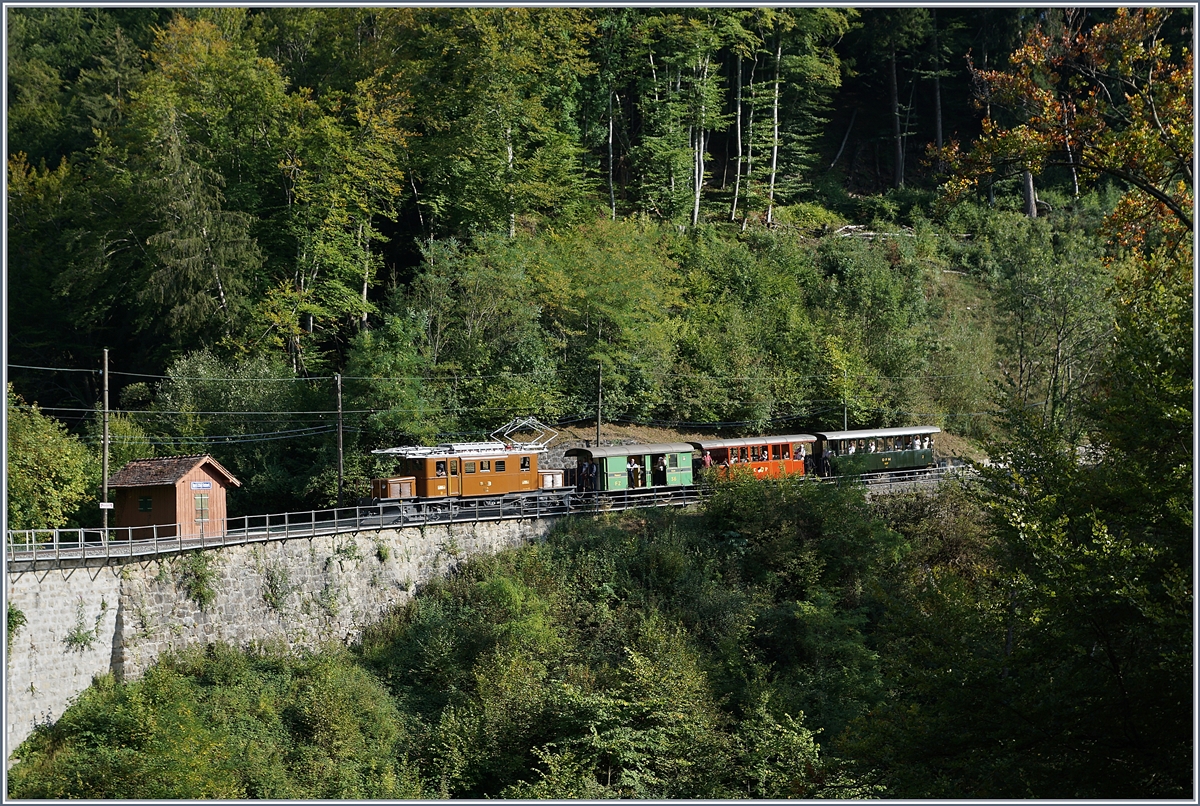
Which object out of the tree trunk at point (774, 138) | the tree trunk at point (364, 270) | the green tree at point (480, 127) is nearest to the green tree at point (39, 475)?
the tree trunk at point (364, 270)

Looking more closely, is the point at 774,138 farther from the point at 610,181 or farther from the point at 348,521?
the point at 348,521

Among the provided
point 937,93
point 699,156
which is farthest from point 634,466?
point 937,93

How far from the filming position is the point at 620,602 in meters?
32.7

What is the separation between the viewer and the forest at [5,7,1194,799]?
16312 mm

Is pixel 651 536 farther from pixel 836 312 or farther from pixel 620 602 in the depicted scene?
pixel 836 312

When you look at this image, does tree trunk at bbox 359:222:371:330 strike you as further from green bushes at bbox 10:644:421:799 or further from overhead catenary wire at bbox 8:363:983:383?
green bushes at bbox 10:644:421:799

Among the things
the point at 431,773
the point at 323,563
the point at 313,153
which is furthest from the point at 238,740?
the point at 313,153

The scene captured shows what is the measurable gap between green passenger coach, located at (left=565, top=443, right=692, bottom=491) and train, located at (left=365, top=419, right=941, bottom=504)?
3cm

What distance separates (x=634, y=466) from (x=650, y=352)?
858 centimetres

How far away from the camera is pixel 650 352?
45438mm

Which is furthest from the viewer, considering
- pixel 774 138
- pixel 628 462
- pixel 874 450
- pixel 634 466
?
pixel 774 138

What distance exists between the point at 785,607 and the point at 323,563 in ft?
44.3

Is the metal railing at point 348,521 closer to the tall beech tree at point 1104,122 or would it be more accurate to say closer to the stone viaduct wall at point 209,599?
the stone viaduct wall at point 209,599

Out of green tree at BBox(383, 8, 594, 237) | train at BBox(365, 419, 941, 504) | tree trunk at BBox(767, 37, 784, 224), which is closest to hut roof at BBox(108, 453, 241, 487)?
train at BBox(365, 419, 941, 504)
